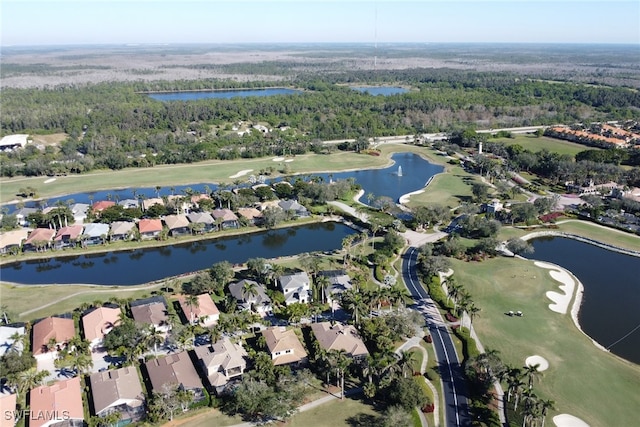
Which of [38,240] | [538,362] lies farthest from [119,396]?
[38,240]

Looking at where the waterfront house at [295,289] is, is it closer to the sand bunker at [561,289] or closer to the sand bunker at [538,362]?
the sand bunker at [538,362]

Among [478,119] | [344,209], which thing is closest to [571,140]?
[478,119]

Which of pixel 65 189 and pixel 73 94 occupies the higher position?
pixel 73 94

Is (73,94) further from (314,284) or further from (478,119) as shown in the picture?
(314,284)

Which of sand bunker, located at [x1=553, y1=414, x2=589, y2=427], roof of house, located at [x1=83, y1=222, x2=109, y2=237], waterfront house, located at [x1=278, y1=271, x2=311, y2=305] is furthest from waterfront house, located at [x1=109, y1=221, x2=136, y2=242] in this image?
sand bunker, located at [x1=553, y1=414, x2=589, y2=427]

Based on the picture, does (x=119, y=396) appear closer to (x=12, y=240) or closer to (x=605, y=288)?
(x=12, y=240)

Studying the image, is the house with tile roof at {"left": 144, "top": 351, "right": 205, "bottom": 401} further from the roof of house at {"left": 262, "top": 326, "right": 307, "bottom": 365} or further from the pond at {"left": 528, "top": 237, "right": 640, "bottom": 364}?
the pond at {"left": 528, "top": 237, "right": 640, "bottom": 364}
